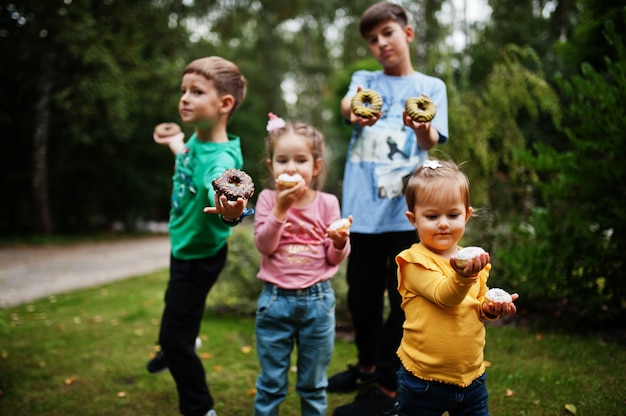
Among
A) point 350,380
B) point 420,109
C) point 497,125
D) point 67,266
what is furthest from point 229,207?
point 67,266

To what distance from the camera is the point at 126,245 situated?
1520 cm

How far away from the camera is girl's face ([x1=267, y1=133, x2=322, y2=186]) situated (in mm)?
2488

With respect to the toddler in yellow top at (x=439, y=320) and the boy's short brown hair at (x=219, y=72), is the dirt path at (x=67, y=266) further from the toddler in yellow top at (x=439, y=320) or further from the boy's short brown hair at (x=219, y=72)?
the toddler in yellow top at (x=439, y=320)

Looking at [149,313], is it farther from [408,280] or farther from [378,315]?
[408,280]

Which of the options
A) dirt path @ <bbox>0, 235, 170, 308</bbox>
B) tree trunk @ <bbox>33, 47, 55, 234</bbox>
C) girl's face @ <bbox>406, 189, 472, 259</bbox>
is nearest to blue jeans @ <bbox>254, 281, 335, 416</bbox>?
girl's face @ <bbox>406, 189, 472, 259</bbox>

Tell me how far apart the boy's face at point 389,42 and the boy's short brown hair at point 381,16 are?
0.07 feet

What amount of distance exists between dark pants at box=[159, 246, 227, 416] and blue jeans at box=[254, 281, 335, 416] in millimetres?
402

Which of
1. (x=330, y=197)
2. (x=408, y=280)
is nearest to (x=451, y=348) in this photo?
(x=408, y=280)

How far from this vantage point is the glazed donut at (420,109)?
7.86ft

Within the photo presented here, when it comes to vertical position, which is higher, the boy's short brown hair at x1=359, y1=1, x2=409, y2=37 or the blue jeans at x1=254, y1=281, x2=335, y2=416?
the boy's short brown hair at x1=359, y1=1, x2=409, y2=37

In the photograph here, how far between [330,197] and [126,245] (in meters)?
14.0

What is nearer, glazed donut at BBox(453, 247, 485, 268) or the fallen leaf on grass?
glazed donut at BBox(453, 247, 485, 268)

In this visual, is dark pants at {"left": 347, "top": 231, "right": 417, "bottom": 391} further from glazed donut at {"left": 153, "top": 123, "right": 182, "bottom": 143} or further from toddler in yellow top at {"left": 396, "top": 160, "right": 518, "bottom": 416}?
glazed donut at {"left": 153, "top": 123, "right": 182, "bottom": 143}

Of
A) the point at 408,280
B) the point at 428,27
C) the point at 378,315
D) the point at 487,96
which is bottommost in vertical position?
the point at 378,315
